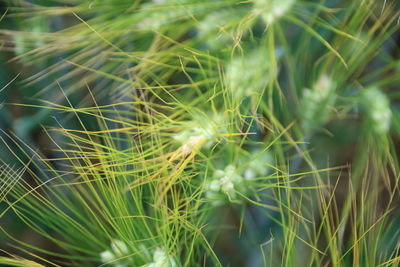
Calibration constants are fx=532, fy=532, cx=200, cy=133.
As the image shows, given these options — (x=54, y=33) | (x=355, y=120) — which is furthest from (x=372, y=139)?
(x=54, y=33)

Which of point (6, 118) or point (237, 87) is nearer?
point (237, 87)

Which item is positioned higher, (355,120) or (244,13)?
(244,13)

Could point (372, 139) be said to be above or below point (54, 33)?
below

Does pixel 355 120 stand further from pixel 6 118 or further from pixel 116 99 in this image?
pixel 6 118

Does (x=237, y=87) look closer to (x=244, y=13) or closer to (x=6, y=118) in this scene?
(x=244, y=13)

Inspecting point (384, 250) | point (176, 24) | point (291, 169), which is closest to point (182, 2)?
point (176, 24)

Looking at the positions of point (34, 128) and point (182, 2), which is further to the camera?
point (34, 128)
